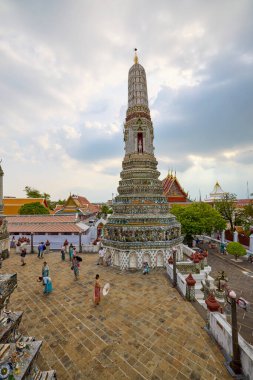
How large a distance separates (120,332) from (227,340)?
11.8ft

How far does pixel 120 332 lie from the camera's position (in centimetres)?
751

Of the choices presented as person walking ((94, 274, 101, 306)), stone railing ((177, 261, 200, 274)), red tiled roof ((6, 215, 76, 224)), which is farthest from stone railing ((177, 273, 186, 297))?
red tiled roof ((6, 215, 76, 224))

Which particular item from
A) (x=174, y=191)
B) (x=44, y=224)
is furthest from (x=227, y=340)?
(x=174, y=191)

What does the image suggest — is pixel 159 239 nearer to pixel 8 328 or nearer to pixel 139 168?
pixel 139 168

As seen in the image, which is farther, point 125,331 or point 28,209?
point 28,209

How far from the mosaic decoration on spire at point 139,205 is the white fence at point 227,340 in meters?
8.01

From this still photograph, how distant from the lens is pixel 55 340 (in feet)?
23.2

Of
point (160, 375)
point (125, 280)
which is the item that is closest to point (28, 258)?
point (125, 280)

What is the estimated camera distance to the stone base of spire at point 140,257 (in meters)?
15.0

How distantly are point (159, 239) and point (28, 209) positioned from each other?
1023 inches

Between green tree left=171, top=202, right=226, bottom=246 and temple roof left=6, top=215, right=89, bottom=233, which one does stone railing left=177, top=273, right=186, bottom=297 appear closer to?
green tree left=171, top=202, right=226, bottom=246

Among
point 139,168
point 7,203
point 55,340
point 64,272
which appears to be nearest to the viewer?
point 55,340

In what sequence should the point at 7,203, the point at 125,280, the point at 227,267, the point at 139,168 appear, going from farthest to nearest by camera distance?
1. the point at 7,203
2. the point at 139,168
3. the point at 227,267
4. the point at 125,280

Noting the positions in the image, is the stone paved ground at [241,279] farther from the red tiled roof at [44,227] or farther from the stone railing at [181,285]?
the red tiled roof at [44,227]
